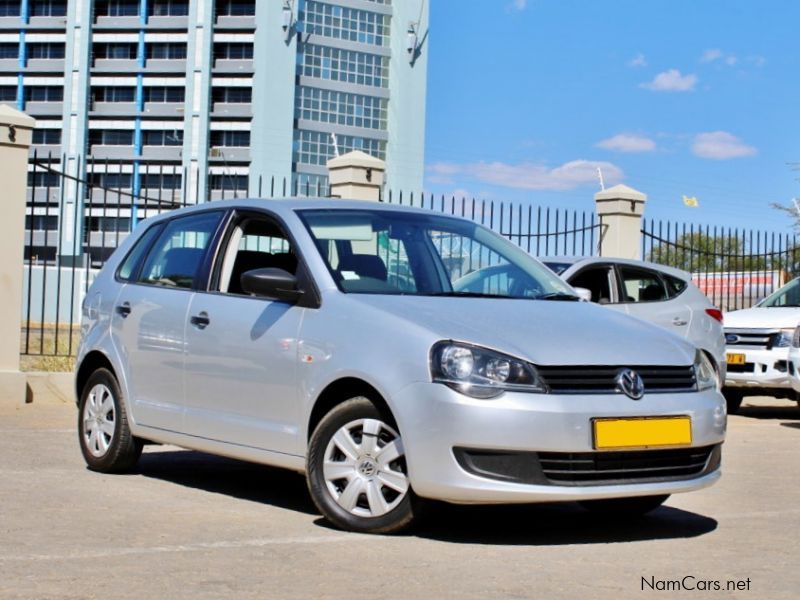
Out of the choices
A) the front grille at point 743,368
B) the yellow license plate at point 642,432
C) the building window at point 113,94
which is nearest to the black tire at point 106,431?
the yellow license plate at point 642,432

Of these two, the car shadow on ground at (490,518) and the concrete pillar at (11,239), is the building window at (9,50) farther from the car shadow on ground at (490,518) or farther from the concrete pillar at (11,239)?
the car shadow on ground at (490,518)

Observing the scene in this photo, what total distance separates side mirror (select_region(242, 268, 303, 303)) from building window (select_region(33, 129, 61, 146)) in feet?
355

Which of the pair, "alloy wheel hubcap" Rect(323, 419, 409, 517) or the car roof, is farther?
the car roof

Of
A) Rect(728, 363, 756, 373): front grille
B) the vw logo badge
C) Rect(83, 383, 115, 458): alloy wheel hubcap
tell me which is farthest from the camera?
Rect(728, 363, 756, 373): front grille

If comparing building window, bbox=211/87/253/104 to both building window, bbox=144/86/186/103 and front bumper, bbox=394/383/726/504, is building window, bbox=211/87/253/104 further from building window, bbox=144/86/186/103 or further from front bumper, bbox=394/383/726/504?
front bumper, bbox=394/383/726/504

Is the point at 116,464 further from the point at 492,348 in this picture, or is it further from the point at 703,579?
the point at 703,579

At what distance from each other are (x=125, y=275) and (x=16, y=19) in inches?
4351

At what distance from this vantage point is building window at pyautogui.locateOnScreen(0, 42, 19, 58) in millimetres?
112562

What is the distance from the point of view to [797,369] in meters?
13.2

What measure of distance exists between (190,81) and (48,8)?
49.9 feet

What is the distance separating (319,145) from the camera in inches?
4353

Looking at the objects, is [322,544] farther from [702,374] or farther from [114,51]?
[114,51]

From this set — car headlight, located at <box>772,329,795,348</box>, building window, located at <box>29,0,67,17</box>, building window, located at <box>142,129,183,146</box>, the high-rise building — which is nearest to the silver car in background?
car headlight, located at <box>772,329,795,348</box>

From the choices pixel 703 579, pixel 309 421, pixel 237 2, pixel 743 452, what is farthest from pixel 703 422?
pixel 237 2
